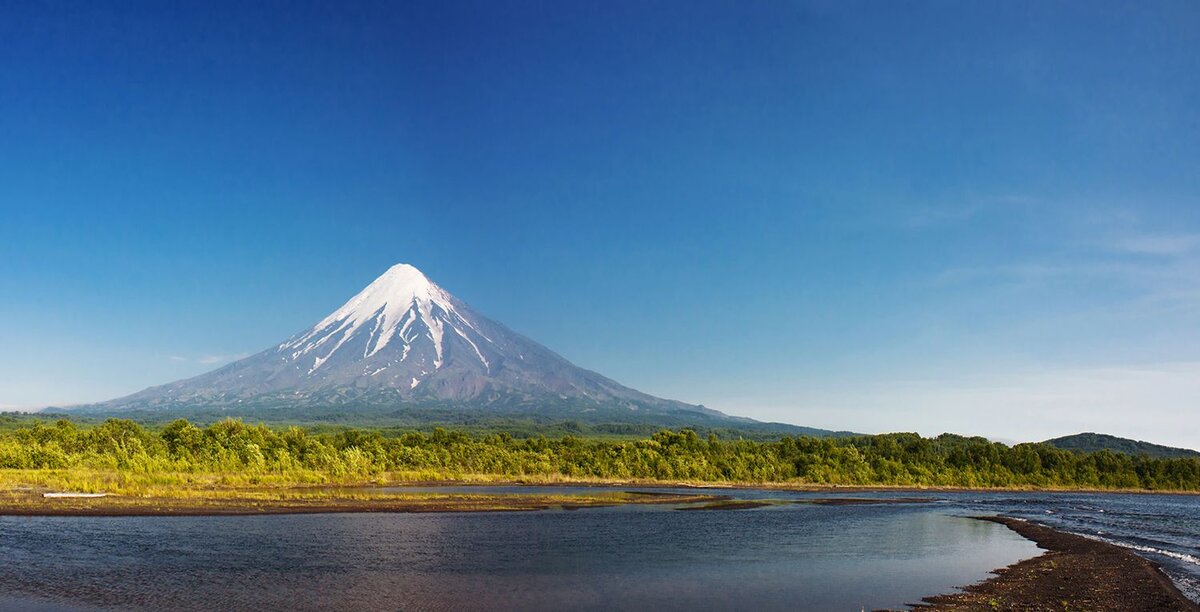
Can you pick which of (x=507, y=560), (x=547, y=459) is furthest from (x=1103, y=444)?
(x=507, y=560)

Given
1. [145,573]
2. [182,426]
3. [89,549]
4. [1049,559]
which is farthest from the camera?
[182,426]

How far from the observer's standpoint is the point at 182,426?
64750 mm

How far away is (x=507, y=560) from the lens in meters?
26.0

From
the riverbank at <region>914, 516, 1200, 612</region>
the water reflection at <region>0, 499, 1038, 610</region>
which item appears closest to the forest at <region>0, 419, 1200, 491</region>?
the water reflection at <region>0, 499, 1038, 610</region>

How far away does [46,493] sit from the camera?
41938mm

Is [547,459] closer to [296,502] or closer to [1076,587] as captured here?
[296,502]

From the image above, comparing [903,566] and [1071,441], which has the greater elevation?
[1071,441]

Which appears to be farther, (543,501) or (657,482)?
(657,482)

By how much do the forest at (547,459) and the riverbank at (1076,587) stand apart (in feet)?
159

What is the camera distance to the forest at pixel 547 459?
59844 millimetres

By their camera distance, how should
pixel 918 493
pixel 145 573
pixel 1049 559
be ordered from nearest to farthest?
pixel 145 573, pixel 1049 559, pixel 918 493

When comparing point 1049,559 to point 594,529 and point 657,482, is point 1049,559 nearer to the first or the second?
point 594,529

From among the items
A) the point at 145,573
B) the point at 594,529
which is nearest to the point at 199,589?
the point at 145,573

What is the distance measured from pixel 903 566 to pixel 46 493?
1700 inches
